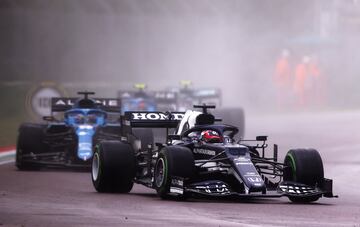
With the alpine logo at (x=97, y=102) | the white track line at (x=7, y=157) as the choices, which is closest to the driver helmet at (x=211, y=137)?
the alpine logo at (x=97, y=102)

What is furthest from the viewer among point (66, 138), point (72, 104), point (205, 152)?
point (72, 104)

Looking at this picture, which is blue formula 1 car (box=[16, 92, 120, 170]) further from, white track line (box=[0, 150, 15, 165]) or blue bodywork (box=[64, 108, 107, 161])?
white track line (box=[0, 150, 15, 165])

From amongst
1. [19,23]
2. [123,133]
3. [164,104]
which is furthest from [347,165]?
[19,23]

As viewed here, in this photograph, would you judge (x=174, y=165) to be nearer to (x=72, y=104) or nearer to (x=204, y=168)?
(x=204, y=168)

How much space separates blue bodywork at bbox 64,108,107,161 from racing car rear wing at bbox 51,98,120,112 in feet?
2.63

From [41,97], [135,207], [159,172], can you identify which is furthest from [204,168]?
[41,97]

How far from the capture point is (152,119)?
18234 mm

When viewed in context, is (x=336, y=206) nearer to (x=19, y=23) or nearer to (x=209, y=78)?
(x=19, y=23)

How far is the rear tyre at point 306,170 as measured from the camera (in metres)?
15.7

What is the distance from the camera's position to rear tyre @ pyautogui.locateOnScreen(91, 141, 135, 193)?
1655 cm

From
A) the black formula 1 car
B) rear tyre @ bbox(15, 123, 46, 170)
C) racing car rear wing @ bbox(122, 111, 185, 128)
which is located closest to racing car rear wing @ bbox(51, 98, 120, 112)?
rear tyre @ bbox(15, 123, 46, 170)

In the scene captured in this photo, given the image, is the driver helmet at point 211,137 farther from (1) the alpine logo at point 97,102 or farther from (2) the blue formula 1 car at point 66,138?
(1) the alpine logo at point 97,102

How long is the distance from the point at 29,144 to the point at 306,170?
798 centimetres

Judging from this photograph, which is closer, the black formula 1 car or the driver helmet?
the black formula 1 car
